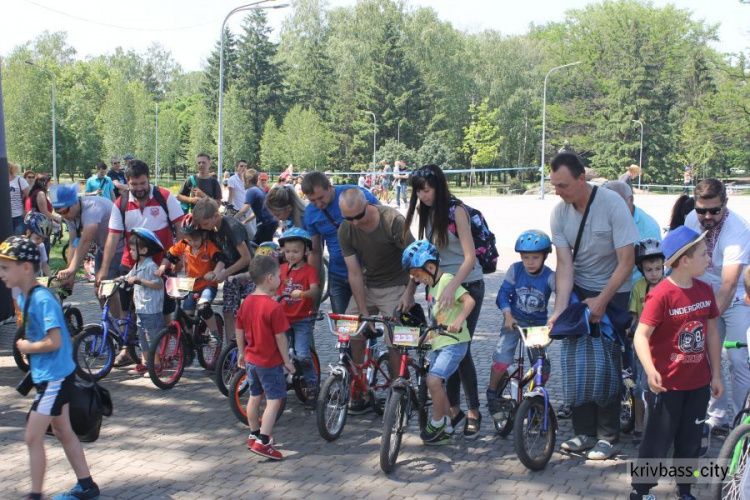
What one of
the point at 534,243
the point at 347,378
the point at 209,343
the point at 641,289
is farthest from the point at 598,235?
the point at 209,343

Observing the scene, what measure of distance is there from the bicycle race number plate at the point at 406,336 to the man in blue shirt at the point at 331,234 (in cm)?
131

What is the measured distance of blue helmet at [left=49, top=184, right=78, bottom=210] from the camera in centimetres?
757

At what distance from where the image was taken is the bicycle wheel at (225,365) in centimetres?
665

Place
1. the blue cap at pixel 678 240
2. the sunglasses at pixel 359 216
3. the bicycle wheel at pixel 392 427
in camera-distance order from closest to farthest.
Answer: the blue cap at pixel 678 240 < the bicycle wheel at pixel 392 427 < the sunglasses at pixel 359 216

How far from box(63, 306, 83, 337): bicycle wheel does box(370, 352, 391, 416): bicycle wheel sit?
3472 millimetres

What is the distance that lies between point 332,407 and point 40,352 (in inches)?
85.5

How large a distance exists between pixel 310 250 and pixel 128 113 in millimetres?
61476

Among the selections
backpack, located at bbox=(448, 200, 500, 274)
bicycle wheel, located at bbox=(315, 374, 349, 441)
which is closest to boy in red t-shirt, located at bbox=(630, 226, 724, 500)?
backpack, located at bbox=(448, 200, 500, 274)

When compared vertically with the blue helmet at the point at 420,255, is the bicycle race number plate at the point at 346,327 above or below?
below

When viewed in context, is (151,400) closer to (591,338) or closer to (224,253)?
(224,253)

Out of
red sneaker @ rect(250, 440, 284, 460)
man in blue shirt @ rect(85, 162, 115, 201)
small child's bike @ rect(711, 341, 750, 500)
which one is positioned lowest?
red sneaker @ rect(250, 440, 284, 460)

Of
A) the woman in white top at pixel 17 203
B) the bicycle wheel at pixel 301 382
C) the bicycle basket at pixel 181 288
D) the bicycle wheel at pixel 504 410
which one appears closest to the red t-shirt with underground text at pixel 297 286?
the bicycle wheel at pixel 301 382

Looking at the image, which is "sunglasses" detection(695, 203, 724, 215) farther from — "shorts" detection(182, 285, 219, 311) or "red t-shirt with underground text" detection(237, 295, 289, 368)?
"shorts" detection(182, 285, 219, 311)

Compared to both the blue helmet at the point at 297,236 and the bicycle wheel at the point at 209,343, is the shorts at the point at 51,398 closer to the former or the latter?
the blue helmet at the point at 297,236
